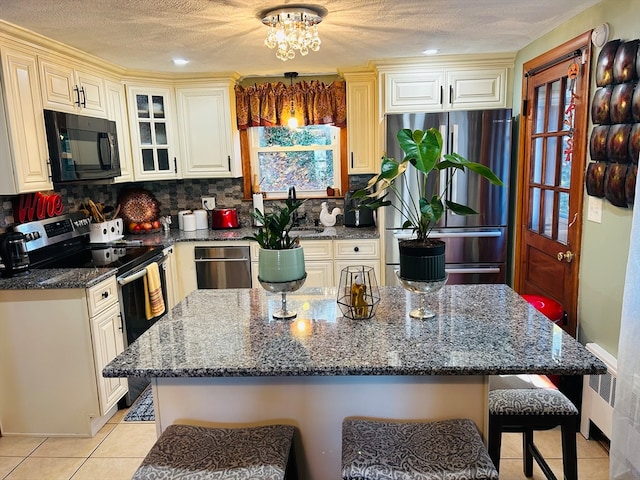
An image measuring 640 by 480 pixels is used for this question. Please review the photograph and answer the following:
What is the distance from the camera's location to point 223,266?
13.0ft

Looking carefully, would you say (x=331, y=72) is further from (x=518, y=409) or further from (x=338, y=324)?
(x=518, y=409)

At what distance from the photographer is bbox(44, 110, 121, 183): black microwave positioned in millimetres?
2881

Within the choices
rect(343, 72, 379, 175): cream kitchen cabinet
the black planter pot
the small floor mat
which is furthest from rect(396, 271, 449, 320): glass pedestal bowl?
rect(343, 72, 379, 175): cream kitchen cabinet

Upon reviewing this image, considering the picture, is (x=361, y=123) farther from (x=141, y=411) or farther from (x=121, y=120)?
(x=141, y=411)

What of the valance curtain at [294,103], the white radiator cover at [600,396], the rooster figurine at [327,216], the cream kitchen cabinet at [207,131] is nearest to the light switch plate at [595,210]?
the white radiator cover at [600,396]

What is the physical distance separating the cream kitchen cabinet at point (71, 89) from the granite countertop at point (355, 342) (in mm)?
1788

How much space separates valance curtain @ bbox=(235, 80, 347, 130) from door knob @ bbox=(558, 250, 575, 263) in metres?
2.21

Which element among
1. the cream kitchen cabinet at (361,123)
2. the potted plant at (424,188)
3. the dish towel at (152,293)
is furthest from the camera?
the cream kitchen cabinet at (361,123)

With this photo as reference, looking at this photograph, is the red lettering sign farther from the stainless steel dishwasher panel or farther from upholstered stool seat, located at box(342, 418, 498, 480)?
upholstered stool seat, located at box(342, 418, 498, 480)

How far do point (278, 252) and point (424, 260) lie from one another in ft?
1.74

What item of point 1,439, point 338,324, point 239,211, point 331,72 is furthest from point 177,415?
point 331,72

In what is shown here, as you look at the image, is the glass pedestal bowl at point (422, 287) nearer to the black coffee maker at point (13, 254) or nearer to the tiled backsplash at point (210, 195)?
the black coffee maker at point (13, 254)

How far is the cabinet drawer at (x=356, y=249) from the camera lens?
3871 mm

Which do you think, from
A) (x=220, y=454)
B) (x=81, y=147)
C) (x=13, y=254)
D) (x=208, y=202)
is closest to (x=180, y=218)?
→ (x=208, y=202)
